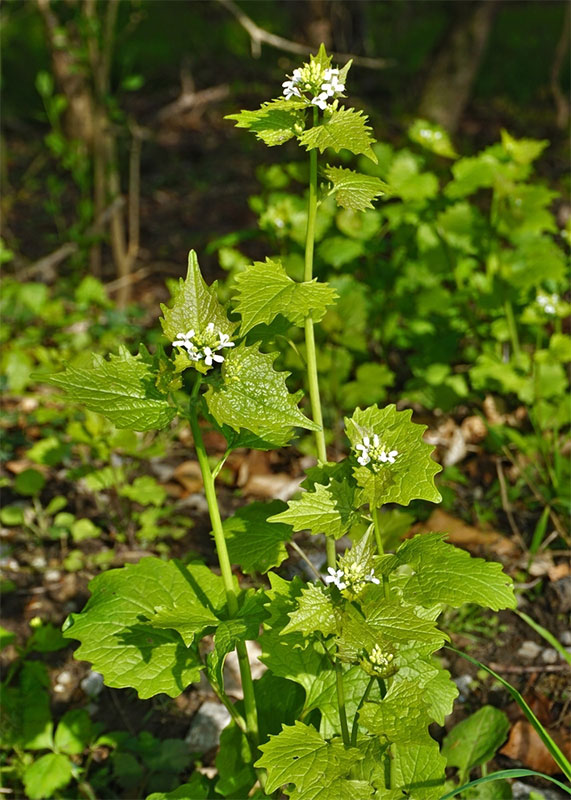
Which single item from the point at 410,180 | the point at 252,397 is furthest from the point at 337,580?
the point at 410,180

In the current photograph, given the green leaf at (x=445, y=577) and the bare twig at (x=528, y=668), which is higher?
the green leaf at (x=445, y=577)

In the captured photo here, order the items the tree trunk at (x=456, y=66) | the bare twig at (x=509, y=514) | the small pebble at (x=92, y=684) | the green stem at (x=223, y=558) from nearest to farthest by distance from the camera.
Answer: the green stem at (x=223, y=558)
the small pebble at (x=92, y=684)
the bare twig at (x=509, y=514)
the tree trunk at (x=456, y=66)

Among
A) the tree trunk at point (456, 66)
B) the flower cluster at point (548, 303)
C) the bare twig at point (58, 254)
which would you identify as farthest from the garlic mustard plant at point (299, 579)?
the tree trunk at point (456, 66)

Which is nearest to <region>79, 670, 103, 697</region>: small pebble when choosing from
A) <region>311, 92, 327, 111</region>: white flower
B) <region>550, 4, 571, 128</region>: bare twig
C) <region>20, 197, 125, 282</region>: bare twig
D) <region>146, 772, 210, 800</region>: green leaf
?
<region>146, 772, 210, 800</region>: green leaf

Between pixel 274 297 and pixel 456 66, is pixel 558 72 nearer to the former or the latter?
pixel 456 66

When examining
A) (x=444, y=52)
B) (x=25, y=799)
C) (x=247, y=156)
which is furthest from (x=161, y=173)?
(x=25, y=799)

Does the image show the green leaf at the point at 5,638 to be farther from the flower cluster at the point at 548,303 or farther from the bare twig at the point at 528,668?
the flower cluster at the point at 548,303

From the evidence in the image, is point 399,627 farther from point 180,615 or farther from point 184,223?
point 184,223
